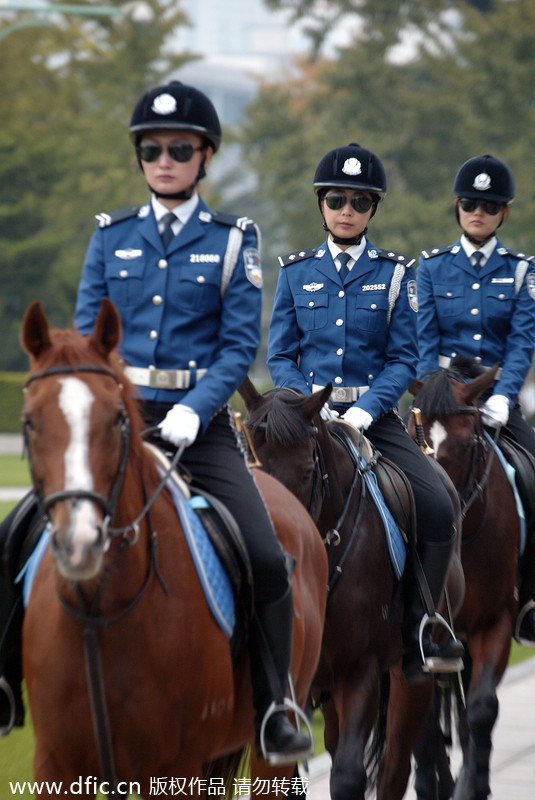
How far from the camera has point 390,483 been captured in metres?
7.01

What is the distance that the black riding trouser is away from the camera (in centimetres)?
507

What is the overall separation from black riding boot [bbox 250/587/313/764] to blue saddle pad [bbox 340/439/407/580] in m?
1.75

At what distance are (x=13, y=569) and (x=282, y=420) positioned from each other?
5.96 ft

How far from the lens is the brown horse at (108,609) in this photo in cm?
394

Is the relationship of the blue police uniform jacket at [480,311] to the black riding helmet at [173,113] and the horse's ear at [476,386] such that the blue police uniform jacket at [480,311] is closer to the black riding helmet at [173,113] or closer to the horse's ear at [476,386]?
the horse's ear at [476,386]

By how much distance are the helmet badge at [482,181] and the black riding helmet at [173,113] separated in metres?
4.00

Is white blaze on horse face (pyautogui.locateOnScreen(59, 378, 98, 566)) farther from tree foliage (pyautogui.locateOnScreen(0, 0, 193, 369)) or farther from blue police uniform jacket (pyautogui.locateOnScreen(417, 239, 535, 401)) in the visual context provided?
tree foliage (pyautogui.locateOnScreen(0, 0, 193, 369))

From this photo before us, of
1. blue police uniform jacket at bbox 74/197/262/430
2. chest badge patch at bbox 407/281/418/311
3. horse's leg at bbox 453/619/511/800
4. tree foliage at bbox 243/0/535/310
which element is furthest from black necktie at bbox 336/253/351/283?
tree foliage at bbox 243/0/535/310

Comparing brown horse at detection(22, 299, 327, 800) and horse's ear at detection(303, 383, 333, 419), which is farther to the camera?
horse's ear at detection(303, 383, 333, 419)

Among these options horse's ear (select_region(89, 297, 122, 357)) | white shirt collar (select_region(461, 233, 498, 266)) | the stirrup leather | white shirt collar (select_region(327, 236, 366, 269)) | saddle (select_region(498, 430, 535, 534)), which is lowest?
the stirrup leather

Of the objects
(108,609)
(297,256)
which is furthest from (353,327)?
(108,609)

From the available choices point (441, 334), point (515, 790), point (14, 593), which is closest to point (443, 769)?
point (515, 790)

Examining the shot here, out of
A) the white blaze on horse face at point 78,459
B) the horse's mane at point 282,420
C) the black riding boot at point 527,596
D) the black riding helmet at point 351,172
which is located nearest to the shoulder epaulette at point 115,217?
the horse's mane at point 282,420

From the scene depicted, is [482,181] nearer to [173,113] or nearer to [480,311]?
[480,311]
